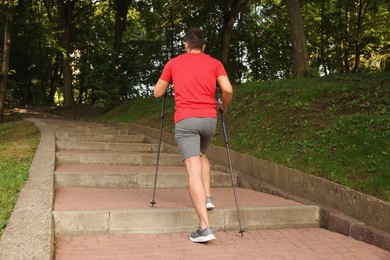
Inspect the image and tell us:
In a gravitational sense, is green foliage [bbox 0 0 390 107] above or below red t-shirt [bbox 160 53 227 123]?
above

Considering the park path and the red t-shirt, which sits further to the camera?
the red t-shirt

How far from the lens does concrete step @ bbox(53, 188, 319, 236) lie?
4242 mm

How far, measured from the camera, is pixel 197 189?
161 inches

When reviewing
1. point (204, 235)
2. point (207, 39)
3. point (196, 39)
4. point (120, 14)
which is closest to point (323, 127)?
point (196, 39)

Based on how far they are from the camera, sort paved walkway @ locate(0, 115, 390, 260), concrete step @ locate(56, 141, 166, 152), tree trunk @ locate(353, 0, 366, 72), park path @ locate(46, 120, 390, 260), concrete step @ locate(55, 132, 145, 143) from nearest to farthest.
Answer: paved walkway @ locate(0, 115, 390, 260)
park path @ locate(46, 120, 390, 260)
concrete step @ locate(56, 141, 166, 152)
concrete step @ locate(55, 132, 145, 143)
tree trunk @ locate(353, 0, 366, 72)

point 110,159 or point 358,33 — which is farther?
point 358,33

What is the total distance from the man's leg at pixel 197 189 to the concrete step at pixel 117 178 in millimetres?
2337

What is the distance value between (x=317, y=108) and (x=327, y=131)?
1554 millimetres

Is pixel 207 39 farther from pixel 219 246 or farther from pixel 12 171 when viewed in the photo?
pixel 219 246

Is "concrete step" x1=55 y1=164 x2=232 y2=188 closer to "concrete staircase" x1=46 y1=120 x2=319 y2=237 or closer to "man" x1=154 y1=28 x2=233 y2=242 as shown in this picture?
"concrete staircase" x1=46 y1=120 x2=319 y2=237

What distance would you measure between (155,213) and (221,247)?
83cm

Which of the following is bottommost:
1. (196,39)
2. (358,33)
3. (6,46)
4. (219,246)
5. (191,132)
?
(219,246)

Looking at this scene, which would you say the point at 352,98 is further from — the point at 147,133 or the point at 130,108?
the point at 130,108

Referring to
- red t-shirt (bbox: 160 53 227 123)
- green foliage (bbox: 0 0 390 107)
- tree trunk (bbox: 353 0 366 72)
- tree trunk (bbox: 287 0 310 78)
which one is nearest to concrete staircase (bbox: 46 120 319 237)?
red t-shirt (bbox: 160 53 227 123)
